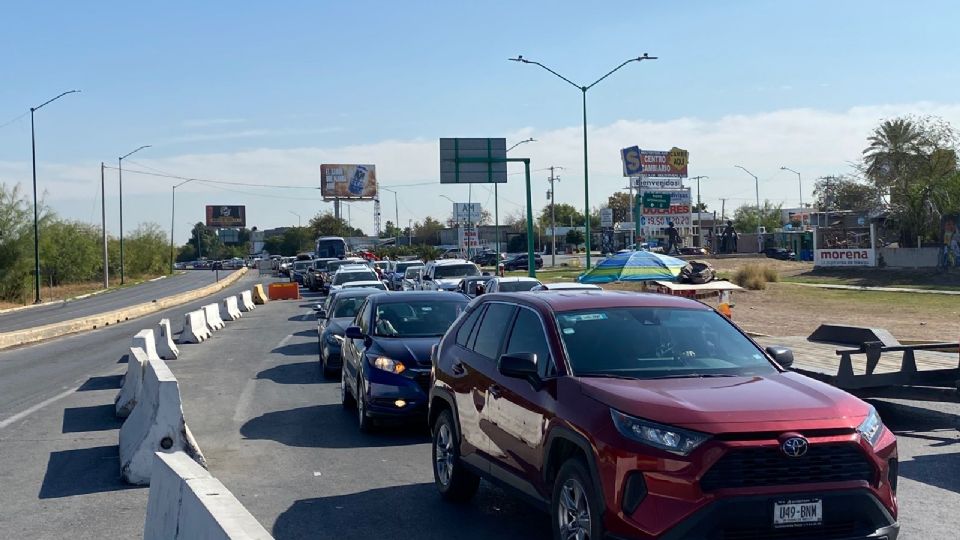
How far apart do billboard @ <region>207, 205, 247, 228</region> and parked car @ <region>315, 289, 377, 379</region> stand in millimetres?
155944

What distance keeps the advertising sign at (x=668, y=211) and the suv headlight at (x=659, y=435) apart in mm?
80355

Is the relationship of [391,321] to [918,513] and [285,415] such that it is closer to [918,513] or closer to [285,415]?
[285,415]

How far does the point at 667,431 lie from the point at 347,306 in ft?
46.0

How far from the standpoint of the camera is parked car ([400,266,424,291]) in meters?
38.1

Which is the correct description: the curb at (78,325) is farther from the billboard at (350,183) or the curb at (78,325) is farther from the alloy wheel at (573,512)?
the billboard at (350,183)

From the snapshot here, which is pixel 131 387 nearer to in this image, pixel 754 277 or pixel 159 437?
pixel 159 437

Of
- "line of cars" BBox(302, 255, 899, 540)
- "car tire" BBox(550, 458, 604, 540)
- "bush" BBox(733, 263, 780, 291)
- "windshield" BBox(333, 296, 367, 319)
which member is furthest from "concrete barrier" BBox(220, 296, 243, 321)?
"car tire" BBox(550, 458, 604, 540)

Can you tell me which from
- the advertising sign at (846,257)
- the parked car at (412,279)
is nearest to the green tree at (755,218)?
the advertising sign at (846,257)

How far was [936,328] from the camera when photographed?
25.6m

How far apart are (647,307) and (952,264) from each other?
49.3m

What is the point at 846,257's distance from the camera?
59.8 meters

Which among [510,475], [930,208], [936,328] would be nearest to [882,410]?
[510,475]

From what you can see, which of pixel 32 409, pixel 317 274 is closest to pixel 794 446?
pixel 32 409

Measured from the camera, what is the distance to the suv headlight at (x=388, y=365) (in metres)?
11.6
